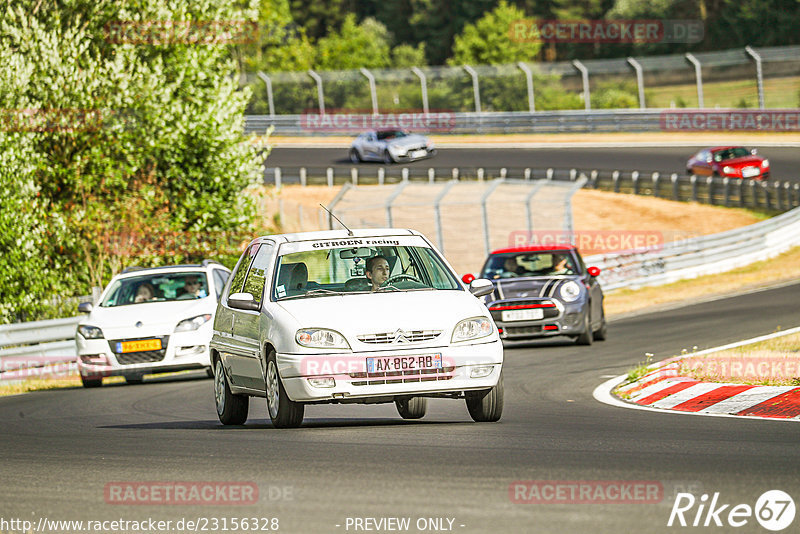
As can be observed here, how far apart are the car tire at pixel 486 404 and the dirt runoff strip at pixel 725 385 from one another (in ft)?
5.31

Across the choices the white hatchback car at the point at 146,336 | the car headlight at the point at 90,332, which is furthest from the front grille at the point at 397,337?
the car headlight at the point at 90,332

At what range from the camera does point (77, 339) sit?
1742 cm

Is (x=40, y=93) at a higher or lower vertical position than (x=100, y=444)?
higher

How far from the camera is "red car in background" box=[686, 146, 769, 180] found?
151ft

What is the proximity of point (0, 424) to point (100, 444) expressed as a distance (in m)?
3.04

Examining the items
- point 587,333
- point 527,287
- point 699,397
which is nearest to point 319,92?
point 527,287

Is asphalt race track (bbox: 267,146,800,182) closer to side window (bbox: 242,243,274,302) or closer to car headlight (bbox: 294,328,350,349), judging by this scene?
side window (bbox: 242,243,274,302)

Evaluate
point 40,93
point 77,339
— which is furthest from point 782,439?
point 40,93

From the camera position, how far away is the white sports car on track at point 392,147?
178 ft

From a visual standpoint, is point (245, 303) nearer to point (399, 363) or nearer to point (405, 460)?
point (399, 363)

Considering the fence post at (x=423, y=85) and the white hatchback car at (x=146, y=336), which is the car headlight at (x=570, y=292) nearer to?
the white hatchback car at (x=146, y=336)

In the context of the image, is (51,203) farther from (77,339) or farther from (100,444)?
(100,444)

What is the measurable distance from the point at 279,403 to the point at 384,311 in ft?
3.51

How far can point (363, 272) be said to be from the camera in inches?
410
